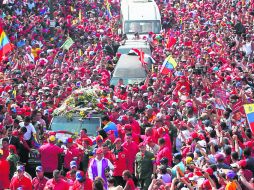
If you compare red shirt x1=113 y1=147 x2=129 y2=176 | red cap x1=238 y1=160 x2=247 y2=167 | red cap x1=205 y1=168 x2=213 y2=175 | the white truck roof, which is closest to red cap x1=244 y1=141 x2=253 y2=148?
red cap x1=238 y1=160 x2=247 y2=167

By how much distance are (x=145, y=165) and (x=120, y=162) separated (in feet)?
1.92

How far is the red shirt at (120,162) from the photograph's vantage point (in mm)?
17141

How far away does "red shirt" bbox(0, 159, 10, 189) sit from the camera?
16.5 meters

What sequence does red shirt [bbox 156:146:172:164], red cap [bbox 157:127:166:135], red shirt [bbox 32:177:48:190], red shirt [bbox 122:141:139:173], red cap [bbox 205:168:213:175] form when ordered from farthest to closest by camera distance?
1. red cap [bbox 157:127:166:135]
2. red shirt [bbox 122:141:139:173]
3. red shirt [bbox 156:146:172:164]
4. red shirt [bbox 32:177:48:190]
5. red cap [bbox 205:168:213:175]

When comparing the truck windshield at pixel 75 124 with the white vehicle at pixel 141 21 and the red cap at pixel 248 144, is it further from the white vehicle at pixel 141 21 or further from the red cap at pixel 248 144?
the white vehicle at pixel 141 21

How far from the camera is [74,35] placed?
40875 millimetres

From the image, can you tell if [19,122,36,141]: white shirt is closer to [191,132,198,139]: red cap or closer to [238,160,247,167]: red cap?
[191,132,198,139]: red cap

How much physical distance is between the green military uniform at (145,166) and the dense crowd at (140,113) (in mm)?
19

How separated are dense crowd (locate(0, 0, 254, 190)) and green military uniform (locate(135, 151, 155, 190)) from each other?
0.02 meters

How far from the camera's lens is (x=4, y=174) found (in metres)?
16.5

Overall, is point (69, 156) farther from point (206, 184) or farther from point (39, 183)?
point (206, 184)

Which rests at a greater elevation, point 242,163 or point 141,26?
point 242,163

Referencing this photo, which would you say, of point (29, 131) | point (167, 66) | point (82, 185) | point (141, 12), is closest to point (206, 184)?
point (82, 185)

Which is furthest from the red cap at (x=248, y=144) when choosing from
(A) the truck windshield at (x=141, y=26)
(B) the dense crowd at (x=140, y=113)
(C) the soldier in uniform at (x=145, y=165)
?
(A) the truck windshield at (x=141, y=26)
